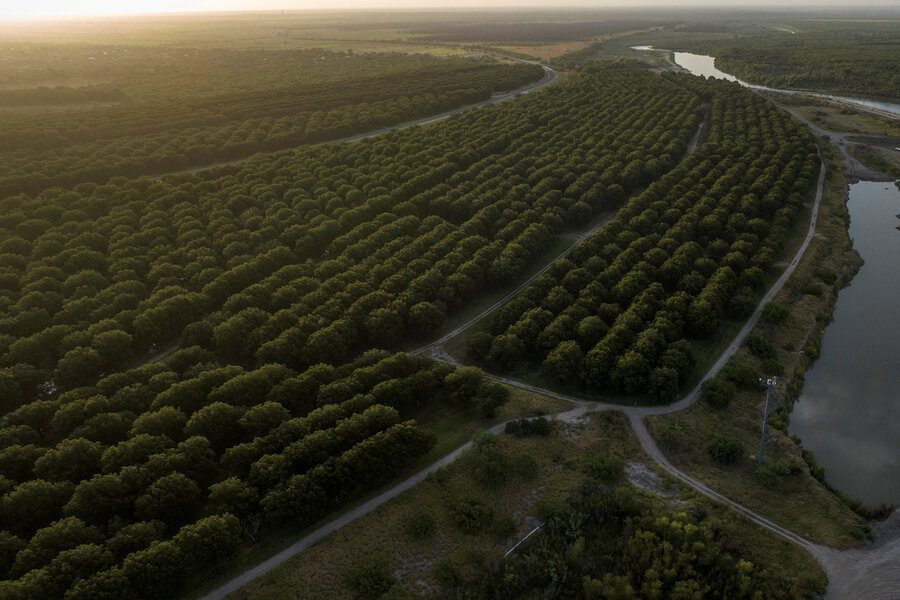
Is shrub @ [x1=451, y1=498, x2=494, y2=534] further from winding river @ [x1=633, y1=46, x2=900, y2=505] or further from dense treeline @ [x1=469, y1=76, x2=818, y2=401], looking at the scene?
winding river @ [x1=633, y1=46, x2=900, y2=505]

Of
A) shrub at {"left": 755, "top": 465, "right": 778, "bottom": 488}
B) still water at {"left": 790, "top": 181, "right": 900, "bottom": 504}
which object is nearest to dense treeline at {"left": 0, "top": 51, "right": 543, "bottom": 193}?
still water at {"left": 790, "top": 181, "right": 900, "bottom": 504}

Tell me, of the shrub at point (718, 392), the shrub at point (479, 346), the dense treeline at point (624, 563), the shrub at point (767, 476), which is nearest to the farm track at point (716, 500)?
the shrub at point (718, 392)

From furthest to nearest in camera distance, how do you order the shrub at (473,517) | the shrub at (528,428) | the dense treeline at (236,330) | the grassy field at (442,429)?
1. the shrub at (528,428)
2. the shrub at (473,517)
3. the grassy field at (442,429)
4. the dense treeline at (236,330)

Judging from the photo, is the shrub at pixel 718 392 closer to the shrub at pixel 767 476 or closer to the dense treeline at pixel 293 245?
the shrub at pixel 767 476

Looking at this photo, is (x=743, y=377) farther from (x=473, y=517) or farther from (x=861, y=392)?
(x=473, y=517)

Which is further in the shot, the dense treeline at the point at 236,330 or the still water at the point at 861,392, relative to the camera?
the still water at the point at 861,392

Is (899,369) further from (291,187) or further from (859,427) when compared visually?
(291,187)
